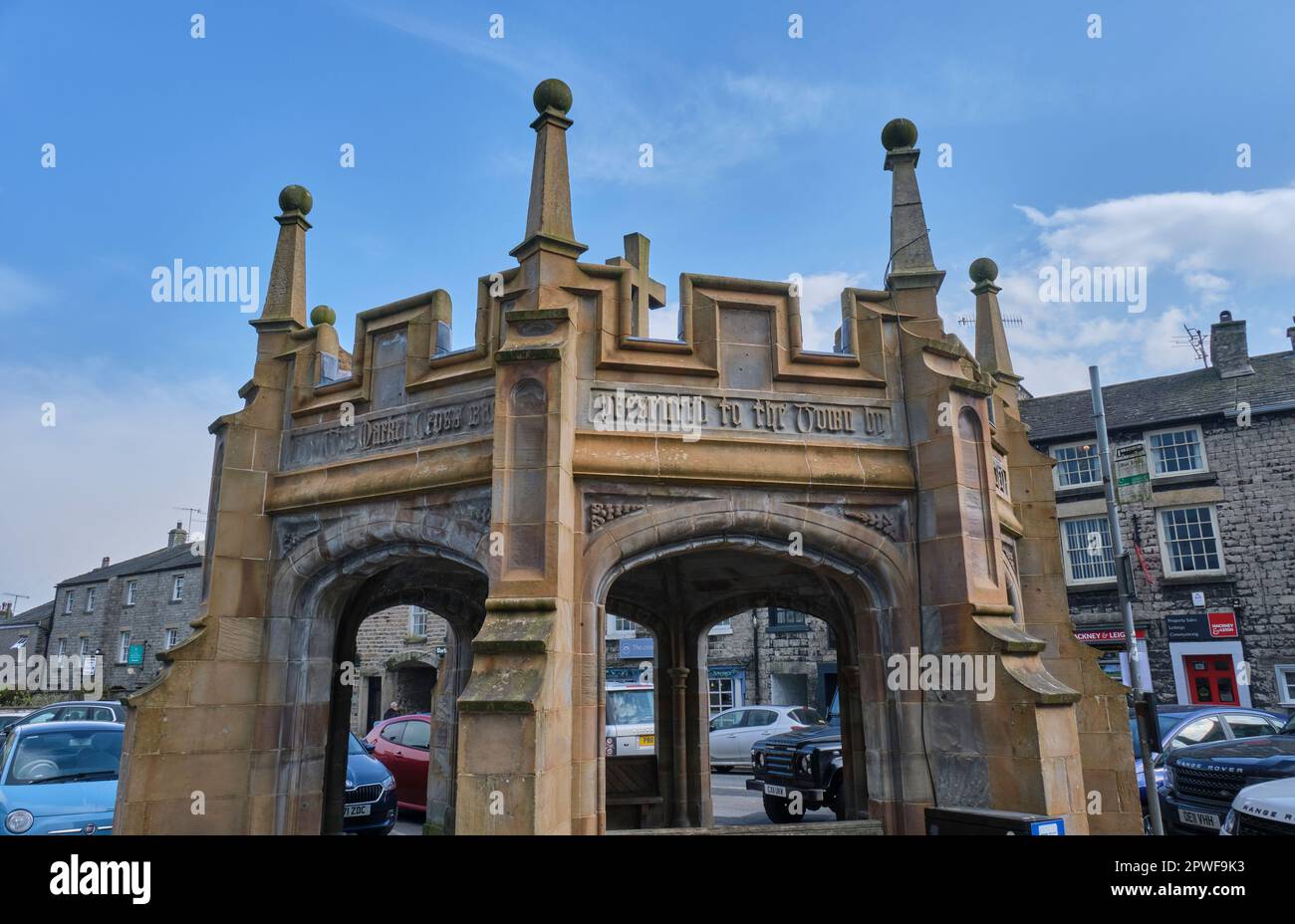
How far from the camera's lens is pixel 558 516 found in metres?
6.13

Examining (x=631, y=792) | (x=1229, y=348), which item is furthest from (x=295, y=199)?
(x=1229, y=348)

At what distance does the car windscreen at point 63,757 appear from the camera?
8891 mm

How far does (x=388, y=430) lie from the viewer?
294 inches

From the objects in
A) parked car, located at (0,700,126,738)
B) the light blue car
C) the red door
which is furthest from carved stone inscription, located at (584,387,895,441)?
the red door

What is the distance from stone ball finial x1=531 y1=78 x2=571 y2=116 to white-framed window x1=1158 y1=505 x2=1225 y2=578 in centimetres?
2305

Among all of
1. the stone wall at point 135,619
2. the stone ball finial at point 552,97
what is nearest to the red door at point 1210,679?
the stone ball finial at point 552,97

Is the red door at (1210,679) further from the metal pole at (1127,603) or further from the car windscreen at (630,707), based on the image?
the car windscreen at (630,707)

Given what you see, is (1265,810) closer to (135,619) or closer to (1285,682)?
(1285,682)

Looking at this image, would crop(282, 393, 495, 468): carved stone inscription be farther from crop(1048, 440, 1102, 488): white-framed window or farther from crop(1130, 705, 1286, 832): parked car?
crop(1048, 440, 1102, 488): white-framed window

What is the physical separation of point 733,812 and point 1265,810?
912 cm

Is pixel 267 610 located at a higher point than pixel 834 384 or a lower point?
lower
